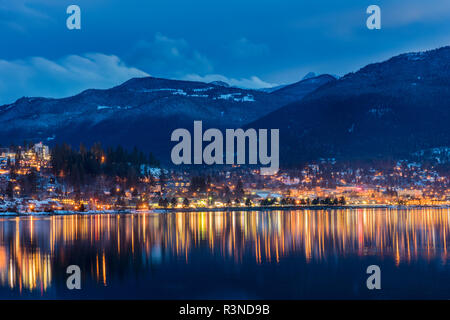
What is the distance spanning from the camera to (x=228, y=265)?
1896 inches

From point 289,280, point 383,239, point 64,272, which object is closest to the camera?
point 289,280

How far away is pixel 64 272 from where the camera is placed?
44.2m

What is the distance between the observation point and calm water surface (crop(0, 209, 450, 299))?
36.5 m

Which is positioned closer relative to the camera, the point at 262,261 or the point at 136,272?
the point at 136,272

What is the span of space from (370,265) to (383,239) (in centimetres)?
2135

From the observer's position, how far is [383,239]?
66812 mm

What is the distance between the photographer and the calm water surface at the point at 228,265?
36.5 metres
